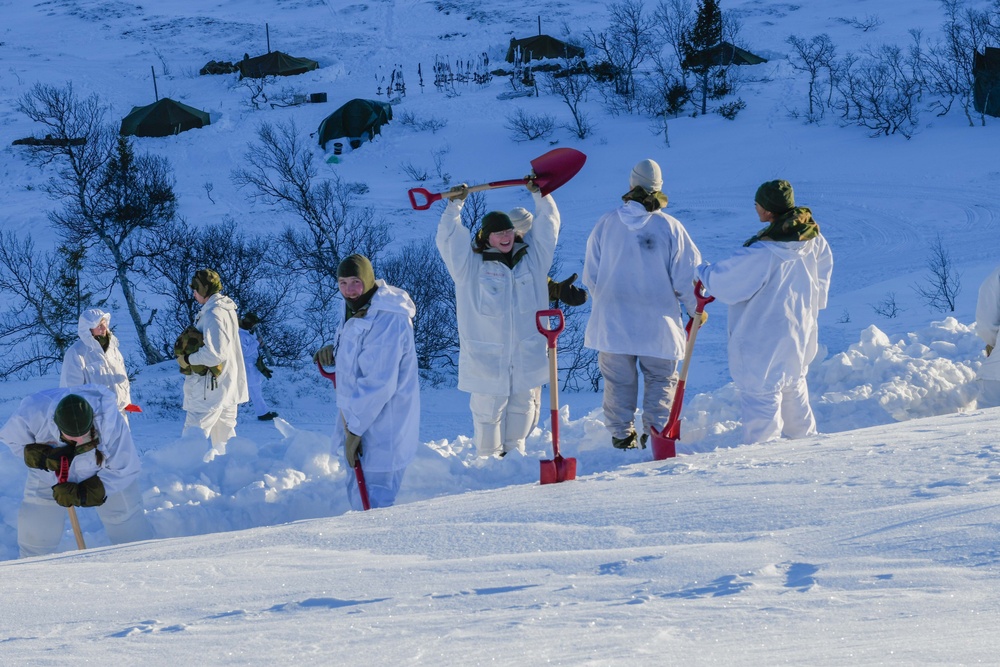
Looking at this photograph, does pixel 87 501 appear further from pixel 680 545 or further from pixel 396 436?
pixel 680 545

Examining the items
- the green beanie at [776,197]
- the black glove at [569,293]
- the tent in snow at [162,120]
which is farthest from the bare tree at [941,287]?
the tent in snow at [162,120]

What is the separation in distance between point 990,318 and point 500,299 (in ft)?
10.0

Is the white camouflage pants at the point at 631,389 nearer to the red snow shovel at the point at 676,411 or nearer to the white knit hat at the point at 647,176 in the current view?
the red snow shovel at the point at 676,411

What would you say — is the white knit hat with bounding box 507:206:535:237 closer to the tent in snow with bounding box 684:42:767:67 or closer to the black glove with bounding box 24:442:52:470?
the black glove with bounding box 24:442:52:470

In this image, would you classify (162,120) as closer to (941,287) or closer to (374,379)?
(941,287)

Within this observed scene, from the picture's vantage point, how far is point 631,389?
634cm

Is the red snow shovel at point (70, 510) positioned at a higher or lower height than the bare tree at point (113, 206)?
higher

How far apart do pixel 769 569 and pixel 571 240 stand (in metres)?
16.5

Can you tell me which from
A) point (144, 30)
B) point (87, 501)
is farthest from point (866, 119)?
point (144, 30)

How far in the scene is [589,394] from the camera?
1265cm

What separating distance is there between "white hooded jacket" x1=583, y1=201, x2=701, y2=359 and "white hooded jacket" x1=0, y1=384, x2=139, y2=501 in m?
2.58

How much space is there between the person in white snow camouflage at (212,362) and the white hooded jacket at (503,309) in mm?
2009

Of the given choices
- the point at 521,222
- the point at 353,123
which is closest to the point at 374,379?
the point at 521,222

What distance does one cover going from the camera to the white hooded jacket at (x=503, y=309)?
6223mm
